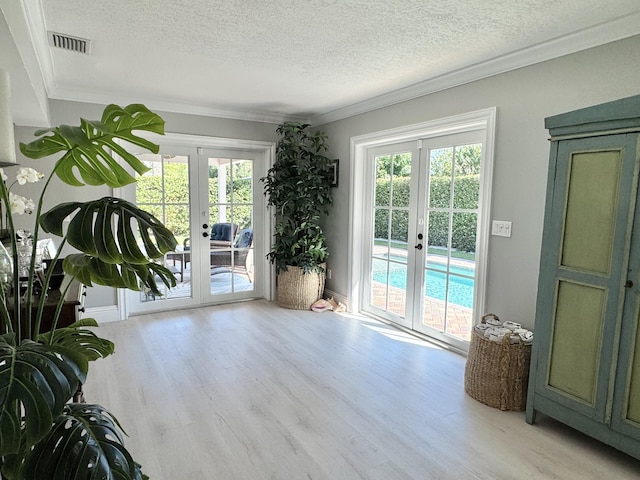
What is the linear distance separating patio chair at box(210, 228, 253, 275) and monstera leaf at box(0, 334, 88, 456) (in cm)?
390

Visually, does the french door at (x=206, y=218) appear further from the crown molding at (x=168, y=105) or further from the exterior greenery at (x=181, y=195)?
the crown molding at (x=168, y=105)

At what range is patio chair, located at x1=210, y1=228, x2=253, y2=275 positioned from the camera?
4.81m

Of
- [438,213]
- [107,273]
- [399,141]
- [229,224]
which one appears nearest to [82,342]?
[107,273]

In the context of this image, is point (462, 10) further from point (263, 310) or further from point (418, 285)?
point (263, 310)

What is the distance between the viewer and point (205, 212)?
15.2 ft

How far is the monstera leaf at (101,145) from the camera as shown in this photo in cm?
108

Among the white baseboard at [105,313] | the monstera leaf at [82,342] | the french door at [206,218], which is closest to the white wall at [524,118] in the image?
the french door at [206,218]

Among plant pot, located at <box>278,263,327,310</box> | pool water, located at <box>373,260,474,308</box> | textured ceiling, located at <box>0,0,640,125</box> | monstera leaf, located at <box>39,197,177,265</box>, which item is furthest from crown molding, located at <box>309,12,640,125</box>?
monstera leaf, located at <box>39,197,177,265</box>

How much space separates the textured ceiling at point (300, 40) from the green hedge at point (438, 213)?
85cm

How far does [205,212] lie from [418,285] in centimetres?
253

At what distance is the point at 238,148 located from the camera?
4770 millimetres

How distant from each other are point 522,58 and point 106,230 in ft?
9.23

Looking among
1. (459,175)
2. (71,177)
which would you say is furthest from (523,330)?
(71,177)

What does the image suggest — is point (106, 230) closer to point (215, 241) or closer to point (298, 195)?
point (298, 195)
